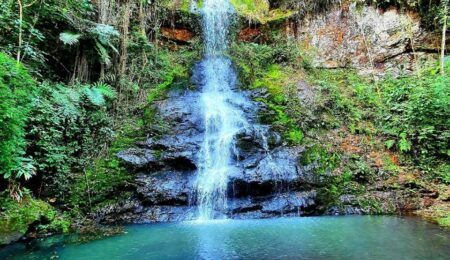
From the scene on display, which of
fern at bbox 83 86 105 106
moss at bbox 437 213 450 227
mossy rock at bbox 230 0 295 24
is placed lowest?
moss at bbox 437 213 450 227

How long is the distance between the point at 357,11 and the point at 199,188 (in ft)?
32.3

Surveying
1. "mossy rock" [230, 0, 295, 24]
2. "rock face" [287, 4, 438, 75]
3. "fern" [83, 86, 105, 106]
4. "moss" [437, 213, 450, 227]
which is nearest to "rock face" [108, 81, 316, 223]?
"fern" [83, 86, 105, 106]

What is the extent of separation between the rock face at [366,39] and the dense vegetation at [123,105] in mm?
438

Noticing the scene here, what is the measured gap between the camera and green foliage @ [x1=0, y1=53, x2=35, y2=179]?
530 cm

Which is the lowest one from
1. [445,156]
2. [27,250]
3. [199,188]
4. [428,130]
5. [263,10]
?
[27,250]

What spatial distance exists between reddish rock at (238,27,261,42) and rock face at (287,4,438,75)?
137 cm

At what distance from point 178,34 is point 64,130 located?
771 centimetres

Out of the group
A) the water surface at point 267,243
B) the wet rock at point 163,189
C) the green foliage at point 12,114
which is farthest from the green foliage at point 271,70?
the green foliage at point 12,114

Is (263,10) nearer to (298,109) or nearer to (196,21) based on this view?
(196,21)

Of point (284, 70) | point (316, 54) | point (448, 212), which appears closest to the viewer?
point (448, 212)

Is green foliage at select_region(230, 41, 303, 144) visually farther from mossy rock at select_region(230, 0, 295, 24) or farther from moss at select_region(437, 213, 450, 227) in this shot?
moss at select_region(437, 213, 450, 227)

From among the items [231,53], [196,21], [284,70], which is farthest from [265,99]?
[196,21]

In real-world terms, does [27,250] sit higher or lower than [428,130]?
lower

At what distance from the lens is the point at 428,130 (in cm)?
850
